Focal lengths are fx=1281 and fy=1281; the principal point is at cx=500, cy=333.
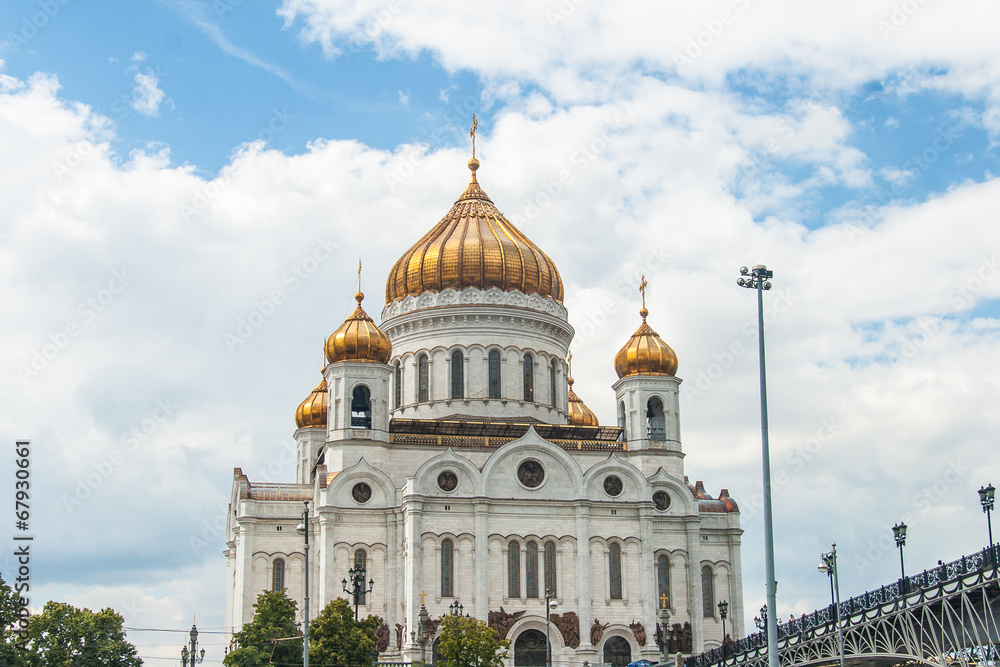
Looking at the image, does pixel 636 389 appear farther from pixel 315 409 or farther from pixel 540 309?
pixel 315 409

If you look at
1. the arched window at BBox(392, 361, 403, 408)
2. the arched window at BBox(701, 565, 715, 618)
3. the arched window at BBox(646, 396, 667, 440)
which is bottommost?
the arched window at BBox(701, 565, 715, 618)

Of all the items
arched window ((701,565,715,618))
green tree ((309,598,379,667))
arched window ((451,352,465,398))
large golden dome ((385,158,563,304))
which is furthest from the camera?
large golden dome ((385,158,563,304))

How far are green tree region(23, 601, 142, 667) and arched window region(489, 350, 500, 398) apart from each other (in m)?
19.4

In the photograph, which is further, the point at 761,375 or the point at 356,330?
the point at 356,330

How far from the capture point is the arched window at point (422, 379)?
60353mm

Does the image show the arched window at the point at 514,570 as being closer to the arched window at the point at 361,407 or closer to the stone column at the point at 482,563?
the stone column at the point at 482,563

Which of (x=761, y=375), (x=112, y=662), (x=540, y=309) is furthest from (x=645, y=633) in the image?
(x=761, y=375)

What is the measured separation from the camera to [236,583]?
55562mm

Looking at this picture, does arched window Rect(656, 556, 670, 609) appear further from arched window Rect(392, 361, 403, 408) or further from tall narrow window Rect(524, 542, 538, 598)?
arched window Rect(392, 361, 403, 408)

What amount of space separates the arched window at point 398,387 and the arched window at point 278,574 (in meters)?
10.5

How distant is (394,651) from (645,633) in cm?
1043

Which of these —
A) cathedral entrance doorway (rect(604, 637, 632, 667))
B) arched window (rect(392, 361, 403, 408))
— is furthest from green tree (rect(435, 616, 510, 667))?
arched window (rect(392, 361, 403, 408))

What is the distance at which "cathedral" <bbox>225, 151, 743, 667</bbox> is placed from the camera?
52.8m

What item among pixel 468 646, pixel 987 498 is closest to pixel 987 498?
pixel 987 498
